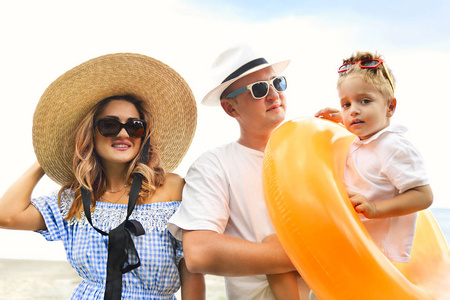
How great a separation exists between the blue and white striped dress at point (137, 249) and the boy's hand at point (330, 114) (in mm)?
929

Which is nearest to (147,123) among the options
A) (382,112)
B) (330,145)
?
(330,145)

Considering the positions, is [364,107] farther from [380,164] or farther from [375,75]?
[380,164]

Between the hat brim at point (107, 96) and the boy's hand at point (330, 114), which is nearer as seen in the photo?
the boy's hand at point (330, 114)

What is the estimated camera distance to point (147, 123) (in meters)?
2.60

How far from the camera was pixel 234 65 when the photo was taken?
2.49 m

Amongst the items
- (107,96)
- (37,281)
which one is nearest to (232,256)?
(107,96)

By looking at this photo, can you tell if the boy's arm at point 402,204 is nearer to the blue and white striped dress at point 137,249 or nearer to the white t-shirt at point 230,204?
the white t-shirt at point 230,204

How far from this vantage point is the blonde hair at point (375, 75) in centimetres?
193

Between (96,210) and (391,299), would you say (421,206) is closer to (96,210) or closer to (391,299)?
(391,299)

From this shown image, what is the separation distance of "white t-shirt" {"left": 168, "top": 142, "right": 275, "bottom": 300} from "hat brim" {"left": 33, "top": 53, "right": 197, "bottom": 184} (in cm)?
45

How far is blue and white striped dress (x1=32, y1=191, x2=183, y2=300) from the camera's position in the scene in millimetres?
2303

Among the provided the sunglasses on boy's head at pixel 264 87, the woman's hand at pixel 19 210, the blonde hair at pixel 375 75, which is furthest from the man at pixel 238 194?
the woman's hand at pixel 19 210

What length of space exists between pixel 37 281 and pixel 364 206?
11212mm

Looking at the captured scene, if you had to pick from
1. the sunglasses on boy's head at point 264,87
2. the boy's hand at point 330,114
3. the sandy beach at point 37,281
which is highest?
the sunglasses on boy's head at point 264,87
